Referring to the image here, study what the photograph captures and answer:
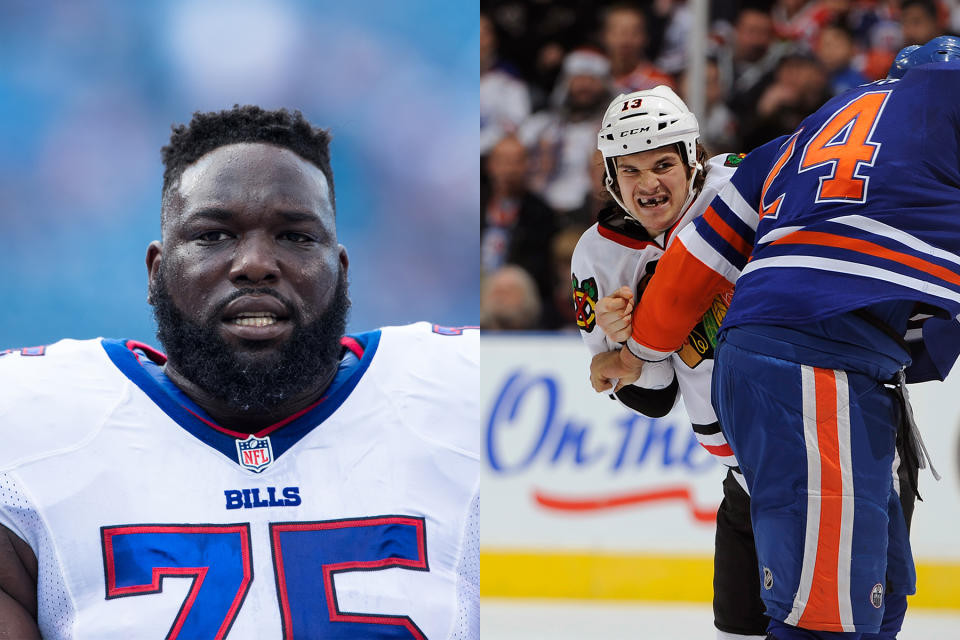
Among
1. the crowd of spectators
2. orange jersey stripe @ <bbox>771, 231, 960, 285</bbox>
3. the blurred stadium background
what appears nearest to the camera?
orange jersey stripe @ <bbox>771, 231, 960, 285</bbox>

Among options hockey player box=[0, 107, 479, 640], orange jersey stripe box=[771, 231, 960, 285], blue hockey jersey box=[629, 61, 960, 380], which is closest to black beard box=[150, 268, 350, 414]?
hockey player box=[0, 107, 479, 640]

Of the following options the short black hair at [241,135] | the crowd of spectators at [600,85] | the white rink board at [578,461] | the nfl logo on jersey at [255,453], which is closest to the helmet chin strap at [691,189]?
the short black hair at [241,135]

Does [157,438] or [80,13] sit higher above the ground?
[80,13]

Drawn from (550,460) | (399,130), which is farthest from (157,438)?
(550,460)

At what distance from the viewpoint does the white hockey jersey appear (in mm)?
2205

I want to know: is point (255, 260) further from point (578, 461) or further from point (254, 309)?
point (578, 461)

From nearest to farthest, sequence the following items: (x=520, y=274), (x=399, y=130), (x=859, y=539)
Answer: (x=859, y=539) → (x=399, y=130) → (x=520, y=274)

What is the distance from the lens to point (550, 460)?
4352 millimetres

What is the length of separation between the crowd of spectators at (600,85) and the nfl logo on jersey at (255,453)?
2.28m

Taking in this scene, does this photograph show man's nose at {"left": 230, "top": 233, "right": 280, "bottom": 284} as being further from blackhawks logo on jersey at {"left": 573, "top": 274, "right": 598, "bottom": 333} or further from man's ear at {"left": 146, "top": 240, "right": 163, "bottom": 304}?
blackhawks logo on jersey at {"left": 573, "top": 274, "right": 598, "bottom": 333}

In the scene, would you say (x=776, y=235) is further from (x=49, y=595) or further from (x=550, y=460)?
(x=550, y=460)

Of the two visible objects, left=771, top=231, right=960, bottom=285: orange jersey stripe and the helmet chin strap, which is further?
the helmet chin strap

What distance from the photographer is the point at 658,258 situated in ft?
7.24

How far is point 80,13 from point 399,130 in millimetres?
811
